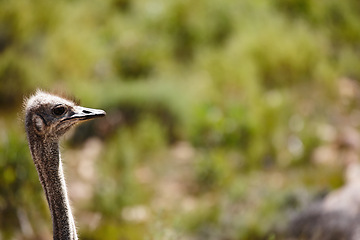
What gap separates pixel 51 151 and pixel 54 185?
13 cm

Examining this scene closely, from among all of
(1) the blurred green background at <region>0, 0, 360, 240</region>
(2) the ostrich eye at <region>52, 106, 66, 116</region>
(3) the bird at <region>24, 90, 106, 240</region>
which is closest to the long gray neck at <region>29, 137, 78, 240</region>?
(3) the bird at <region>24, 90, 106, 240</region>

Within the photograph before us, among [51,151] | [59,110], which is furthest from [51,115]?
[51,151]

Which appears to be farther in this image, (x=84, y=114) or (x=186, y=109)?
(x=186, y=109)

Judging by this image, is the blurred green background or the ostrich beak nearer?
the ostrich beak

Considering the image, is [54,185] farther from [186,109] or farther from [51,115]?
[186,109]

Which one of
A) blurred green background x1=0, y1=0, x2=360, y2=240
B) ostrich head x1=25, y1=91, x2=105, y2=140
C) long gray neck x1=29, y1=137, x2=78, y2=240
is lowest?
long gray neck x1=29, y1=137, x2=78, y2=240

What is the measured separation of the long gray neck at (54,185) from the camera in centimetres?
220

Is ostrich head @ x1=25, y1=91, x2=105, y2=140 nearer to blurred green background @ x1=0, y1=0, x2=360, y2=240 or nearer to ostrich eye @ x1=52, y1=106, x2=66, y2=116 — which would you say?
ostrich eye @ x1=52, y1=106, x2=66, y2=116

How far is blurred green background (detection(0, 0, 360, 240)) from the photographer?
14.7 ft

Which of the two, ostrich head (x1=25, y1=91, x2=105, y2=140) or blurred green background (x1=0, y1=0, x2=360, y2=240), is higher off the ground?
blurred green background (x1=0, y1=0, x2=360, y2=240)

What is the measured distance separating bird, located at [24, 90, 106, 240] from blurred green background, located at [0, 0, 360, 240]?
1.87 m

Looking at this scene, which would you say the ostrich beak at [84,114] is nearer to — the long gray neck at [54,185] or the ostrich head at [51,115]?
the ostrich head at [51,115]

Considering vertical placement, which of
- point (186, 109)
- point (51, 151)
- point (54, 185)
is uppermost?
point (186, 109)

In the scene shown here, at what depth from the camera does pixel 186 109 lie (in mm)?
6246
